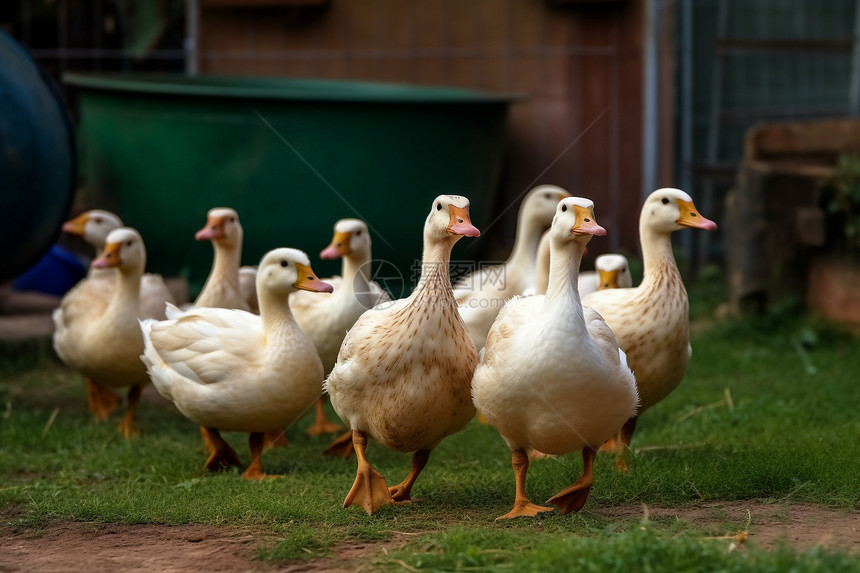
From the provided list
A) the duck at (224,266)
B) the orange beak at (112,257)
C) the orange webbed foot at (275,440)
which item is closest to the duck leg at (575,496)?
the orange webbed foot at (275,440)

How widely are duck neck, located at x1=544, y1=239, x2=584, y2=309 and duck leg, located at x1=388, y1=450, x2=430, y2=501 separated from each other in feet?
3.31

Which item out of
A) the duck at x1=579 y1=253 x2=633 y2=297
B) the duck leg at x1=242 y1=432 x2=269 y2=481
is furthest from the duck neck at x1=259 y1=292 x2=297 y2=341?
the duck at x1=579 y1=253 x2=633 y2=297

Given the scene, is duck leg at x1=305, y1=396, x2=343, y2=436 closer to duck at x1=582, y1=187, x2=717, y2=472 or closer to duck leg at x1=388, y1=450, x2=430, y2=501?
duck leg at x1=388, y1=450, x2=430, y2=501

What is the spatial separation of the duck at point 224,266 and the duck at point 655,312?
2251 millimetres

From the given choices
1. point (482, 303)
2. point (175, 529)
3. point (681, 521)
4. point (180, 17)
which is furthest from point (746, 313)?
point (180, 17)

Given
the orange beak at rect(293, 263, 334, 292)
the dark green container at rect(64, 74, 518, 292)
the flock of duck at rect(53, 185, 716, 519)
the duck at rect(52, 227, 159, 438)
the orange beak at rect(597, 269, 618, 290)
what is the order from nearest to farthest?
the flock of duck at rect(53, 185, 716, 519)
the orange beak at rect(293, 263, 334, 292)
the orange beak at rect(597, 269, 618, 290)
the duck at rect(52, 227, 159, 438)
the dark green container at rect(64, 74, 518, 292)

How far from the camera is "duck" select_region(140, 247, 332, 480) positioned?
5.47 metres

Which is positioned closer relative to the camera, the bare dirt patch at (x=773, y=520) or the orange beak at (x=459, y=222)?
the bare dirt patch at (x=773, y=520)

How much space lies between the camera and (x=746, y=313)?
888 cm

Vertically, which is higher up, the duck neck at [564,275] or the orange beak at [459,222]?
the orange beak at [459,222]

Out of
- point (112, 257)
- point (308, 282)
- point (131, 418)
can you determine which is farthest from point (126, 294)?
point (308, 282)

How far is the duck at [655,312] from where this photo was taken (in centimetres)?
536

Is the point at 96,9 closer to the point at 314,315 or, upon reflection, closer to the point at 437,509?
the point at 314,315

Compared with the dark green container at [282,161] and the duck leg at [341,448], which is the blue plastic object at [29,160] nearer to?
the dark green container at [282,161]
